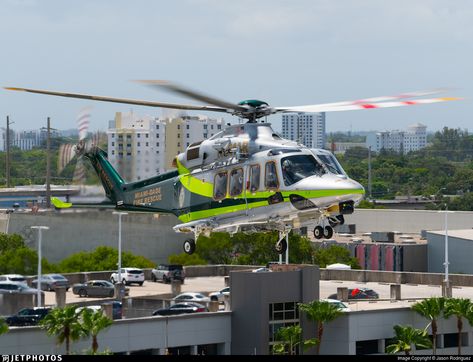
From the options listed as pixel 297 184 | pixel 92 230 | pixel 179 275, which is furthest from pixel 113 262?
pixel 297 184

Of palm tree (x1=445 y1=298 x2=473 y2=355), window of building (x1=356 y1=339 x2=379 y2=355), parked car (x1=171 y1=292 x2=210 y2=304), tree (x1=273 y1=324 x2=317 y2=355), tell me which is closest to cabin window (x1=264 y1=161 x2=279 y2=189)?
tree (x1=273 y1=324 x2=317 y2=355)

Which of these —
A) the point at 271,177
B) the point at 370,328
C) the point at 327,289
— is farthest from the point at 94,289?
the point at 271,177

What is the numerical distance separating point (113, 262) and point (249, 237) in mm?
11040

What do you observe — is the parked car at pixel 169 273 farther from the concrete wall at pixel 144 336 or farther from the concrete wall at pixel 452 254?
the concrete wall at pixel 452 254

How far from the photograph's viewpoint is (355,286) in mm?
74250

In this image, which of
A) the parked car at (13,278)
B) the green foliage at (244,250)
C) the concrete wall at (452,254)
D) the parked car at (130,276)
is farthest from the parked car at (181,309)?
the concrete wall at (452,254)

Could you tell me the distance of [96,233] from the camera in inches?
3989

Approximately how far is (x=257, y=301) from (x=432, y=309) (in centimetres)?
771

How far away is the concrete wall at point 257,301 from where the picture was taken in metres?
54.2

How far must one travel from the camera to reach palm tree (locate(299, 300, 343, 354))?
180ft

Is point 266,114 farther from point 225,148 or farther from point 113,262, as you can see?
point 113,262

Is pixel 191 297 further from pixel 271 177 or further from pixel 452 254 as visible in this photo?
pixel 452 254

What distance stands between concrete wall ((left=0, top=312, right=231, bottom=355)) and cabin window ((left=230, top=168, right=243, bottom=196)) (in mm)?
4875

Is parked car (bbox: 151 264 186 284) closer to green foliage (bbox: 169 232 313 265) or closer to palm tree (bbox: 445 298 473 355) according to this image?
green foliage (bbox: 169 232 313 265)
